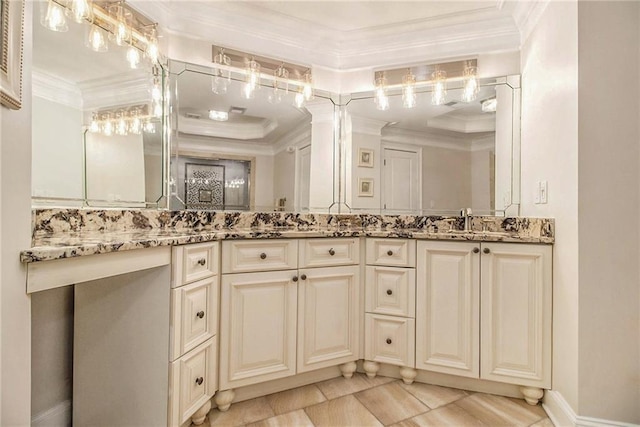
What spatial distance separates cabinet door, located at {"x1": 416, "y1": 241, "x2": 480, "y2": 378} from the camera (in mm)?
1803

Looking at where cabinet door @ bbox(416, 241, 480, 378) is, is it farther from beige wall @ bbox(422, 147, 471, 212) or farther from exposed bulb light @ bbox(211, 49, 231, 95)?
exposed bulb light @ bbox(211, 49, 231, 95)

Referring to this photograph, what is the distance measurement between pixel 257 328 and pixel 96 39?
1.66 metres

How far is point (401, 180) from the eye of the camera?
2.48m

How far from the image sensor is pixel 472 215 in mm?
2318

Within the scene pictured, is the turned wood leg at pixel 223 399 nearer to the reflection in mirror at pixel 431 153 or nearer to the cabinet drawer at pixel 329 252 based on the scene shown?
the cabinet drawer at pixel 329 252

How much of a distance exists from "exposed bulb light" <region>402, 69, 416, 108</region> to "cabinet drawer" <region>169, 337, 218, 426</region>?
2036mm

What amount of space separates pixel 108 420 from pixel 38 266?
0.91 metres

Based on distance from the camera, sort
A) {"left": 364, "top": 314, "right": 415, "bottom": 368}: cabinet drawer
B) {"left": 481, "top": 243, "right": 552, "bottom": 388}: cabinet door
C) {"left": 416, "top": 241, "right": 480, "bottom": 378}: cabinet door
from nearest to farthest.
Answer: {"left": 481, "top": 243, "right": 552, "bottom": 388}: cabinet door, {"left": 416, "top": 241, "right": 480, "bottom": 378}: cabinet door, {"left": 364, "top": 314, "right": 415, "bottom": 368}: cabinet drawer

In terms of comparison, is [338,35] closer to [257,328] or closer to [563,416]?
[257,328]

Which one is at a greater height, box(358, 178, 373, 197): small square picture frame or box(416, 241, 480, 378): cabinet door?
box(358, 178, 373, 197): small square picture frame

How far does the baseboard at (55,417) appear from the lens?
1386 millimetres

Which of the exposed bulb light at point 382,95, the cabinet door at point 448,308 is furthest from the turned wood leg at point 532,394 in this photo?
the exposed bulb light at point 382,95

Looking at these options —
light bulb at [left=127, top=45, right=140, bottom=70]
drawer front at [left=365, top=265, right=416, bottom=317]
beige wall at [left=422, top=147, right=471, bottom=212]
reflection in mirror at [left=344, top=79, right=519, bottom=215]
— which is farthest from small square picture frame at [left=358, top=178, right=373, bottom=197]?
light bulb at [left=127, top=45, right=140, bottom=70]
